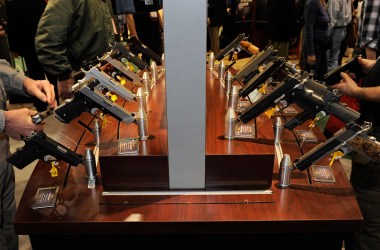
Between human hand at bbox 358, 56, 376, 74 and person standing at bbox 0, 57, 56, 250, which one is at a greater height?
human hand at bbox 358, 56, 376, 74

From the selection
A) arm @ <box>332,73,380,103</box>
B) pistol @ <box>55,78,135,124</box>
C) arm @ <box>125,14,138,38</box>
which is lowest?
arm @ <box>332,73,380,103</box>

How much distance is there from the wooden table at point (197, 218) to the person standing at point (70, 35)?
1.20m

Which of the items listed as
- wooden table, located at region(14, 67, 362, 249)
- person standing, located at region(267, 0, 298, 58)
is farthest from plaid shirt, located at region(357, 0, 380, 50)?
person standing, located at region(267, 0, 298, 58)

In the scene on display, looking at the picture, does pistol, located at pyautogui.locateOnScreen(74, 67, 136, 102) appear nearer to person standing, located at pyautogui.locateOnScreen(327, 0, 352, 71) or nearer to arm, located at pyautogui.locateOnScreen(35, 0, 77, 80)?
arm, located at pyautogui.locateOnScreen(35, 0, 77, 80)

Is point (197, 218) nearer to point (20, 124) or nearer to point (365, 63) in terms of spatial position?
point (20, 124)

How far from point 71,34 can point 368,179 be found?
6.47ft

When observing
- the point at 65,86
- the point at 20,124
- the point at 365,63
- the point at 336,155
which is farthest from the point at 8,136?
the point at 365,63

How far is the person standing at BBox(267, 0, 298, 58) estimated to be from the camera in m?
4.16

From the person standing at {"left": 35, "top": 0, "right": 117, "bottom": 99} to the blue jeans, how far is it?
2.91 metres

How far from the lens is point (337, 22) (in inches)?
170

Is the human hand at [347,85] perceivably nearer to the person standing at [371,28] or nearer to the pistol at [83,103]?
the person standing at [371,28]

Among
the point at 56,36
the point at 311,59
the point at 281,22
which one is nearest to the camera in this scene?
the point at 56,36

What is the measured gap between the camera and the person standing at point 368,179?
1696 millimetres

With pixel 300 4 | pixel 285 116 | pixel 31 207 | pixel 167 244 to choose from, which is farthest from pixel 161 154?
pixel 300 4
